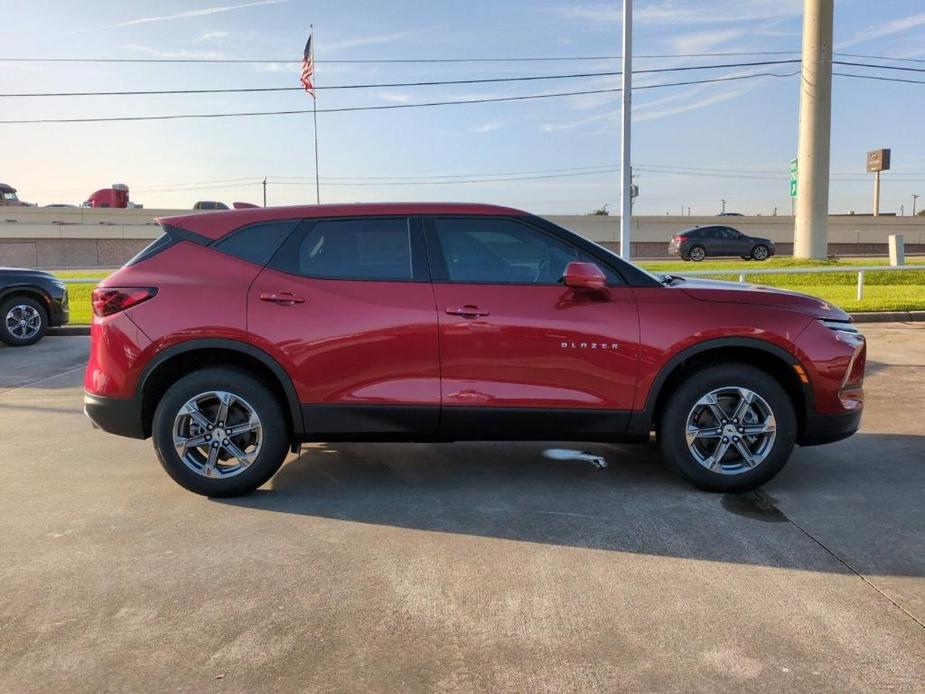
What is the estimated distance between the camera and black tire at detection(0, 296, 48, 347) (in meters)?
11.2

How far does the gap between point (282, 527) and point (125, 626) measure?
1161 millimetres

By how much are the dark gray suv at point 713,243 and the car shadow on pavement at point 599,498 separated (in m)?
26.9

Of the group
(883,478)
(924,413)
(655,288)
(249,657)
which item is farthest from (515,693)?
(924,413)

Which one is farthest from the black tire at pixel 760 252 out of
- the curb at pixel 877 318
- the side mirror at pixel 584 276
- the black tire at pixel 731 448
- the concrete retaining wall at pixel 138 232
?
the side mirror at pixel 584 276

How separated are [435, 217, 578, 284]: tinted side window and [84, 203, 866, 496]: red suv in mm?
10

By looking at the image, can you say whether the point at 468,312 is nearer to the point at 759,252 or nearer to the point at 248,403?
the point at 248,403

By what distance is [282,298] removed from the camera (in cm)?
443

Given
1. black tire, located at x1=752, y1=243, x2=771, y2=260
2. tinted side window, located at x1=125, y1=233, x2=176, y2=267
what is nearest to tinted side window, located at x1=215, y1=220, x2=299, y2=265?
tinted side window, located at x1=125, y1=233, x2=176, y2=267

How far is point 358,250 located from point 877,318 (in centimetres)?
1139

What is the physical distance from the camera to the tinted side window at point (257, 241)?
179 inches

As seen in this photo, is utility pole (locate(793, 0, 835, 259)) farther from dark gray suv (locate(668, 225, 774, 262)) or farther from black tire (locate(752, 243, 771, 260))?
black tire (locate(752, 243, 771, 260))

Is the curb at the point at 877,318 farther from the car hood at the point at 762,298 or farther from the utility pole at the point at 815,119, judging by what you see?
the utility pole at the point at 815,119

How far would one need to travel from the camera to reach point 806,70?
75.9 feet

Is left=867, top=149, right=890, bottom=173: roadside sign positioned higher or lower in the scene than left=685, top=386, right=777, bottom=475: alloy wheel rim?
higher
